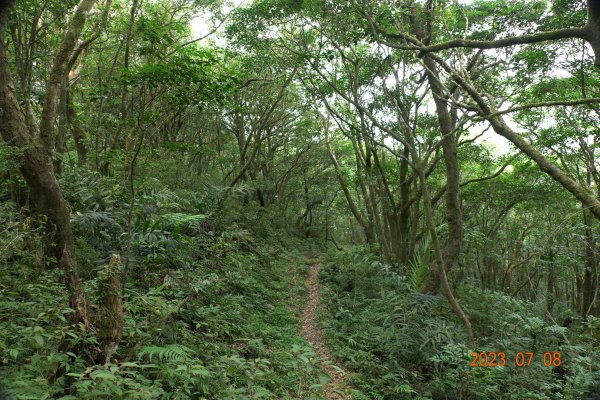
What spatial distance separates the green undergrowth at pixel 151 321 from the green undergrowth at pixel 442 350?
130 cm

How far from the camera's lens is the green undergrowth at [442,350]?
540 centimetres

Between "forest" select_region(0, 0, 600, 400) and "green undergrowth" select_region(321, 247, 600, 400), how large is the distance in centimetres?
5

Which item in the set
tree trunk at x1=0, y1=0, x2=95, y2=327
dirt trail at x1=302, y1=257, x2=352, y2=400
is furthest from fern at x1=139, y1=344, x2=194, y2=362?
dirt trail at x1=302, y1=257, x2=352, y2=400

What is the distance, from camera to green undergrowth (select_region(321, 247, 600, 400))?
17.7ft

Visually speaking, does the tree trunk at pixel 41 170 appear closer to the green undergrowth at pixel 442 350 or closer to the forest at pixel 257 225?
the forest at pixel 257 225

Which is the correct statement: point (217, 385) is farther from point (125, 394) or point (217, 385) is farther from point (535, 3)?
point (535, 3)

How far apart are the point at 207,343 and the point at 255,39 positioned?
28.2ft

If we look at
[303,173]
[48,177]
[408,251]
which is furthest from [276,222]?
[48,177]

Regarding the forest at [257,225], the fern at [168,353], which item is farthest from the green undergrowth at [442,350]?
the fern at [168,353]

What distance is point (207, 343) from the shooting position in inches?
189

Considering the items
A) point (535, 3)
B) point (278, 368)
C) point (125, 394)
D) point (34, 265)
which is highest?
point (535, 3)
